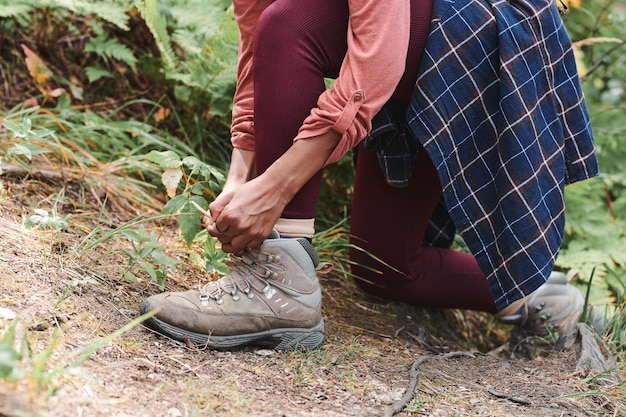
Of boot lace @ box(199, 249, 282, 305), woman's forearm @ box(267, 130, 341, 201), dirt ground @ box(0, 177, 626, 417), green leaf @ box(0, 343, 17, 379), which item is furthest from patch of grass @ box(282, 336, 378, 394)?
green leaf @ box(0, 343, 17, 379)

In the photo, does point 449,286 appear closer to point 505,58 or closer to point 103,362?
point 505,58

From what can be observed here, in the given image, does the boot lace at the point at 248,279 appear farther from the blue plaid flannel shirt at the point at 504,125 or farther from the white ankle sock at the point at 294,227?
the blue plaid flannel shirt at the point at 504,125

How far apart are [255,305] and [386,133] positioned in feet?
1.85

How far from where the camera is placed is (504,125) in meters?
1.64

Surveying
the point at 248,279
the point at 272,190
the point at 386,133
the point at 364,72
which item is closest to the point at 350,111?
the point at 364,72

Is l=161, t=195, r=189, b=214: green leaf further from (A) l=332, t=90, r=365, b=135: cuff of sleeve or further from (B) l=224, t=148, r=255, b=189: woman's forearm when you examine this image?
(A) l=332, t=90, r=365, b=135: cuff of sleeve

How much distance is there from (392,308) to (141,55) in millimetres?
1415

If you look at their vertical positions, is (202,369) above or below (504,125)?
below

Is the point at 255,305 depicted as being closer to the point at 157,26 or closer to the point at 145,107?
the point at 157,26

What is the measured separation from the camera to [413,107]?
164 cm

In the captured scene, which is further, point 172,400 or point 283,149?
point 283,149

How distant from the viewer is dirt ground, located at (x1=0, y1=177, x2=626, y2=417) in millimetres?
1233

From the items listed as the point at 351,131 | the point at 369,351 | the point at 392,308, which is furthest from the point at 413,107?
the point at 392,308

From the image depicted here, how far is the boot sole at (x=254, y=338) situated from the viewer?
1.55 metres
